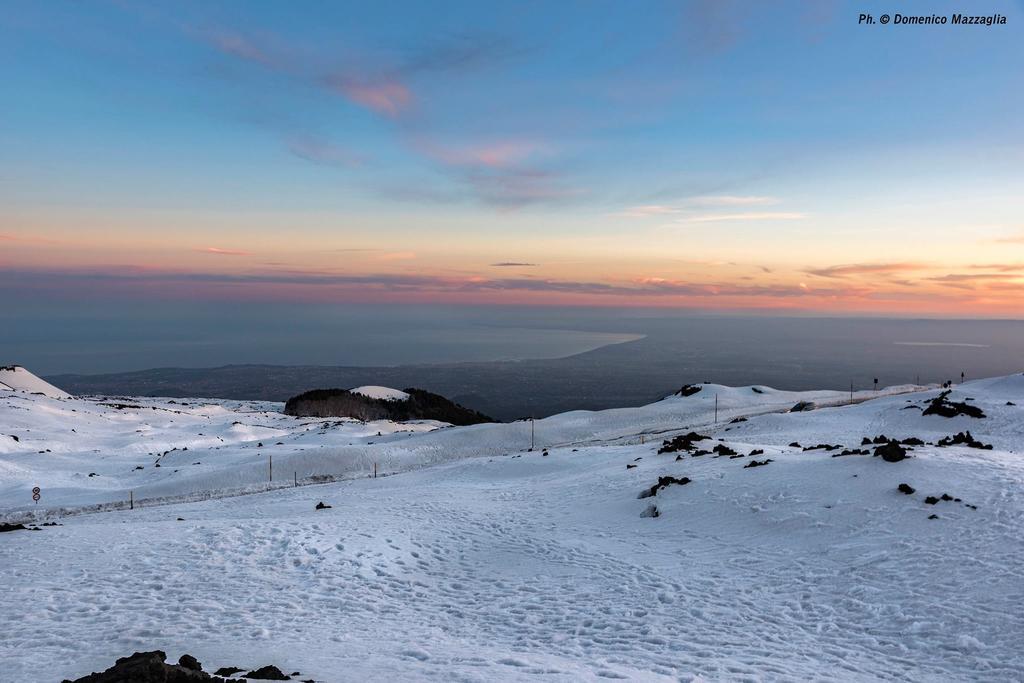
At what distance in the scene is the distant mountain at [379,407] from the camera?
81.9 meters

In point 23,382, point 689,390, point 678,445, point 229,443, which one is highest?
point 678,445

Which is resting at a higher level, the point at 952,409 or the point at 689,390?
the point at 952,409

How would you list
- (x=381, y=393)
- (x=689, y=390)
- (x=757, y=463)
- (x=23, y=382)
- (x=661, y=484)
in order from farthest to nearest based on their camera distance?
(x=381, y=393)
(x=23, y=382)
(x=689, y=390)
(x=757, y=463)
(x=661, y=484)

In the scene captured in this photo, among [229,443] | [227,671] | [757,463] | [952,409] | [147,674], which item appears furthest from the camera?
[229,443]

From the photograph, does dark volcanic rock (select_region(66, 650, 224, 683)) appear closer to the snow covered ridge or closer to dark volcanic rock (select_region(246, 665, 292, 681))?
dark volcanic rock (select_region(246, 665, 292, 681))

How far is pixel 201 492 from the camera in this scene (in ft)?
101

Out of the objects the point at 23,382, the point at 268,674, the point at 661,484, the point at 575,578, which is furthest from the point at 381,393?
the point at 268,674

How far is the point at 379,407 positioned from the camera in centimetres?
8875

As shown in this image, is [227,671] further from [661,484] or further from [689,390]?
[689,390]

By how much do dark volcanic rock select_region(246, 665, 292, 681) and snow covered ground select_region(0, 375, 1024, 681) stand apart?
20.3 inches

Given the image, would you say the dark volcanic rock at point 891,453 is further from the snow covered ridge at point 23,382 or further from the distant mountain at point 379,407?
the snow covered ridge at point 23,382

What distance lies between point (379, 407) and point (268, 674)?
81507mm

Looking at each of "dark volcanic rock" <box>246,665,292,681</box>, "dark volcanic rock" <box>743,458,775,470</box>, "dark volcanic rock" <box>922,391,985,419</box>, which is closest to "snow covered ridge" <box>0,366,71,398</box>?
"dark volcanic rock" <box>743,458,775,470</box>

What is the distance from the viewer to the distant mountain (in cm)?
8194
